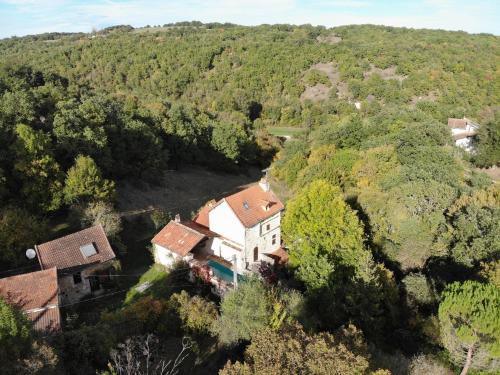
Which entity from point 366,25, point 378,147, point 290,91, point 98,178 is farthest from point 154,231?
point 366,25

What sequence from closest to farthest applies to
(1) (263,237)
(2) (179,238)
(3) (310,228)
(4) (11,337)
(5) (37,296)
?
(4) (11,337), (5) (37,296), (3) (310,228), (2) (179,238), (1) (263,237)

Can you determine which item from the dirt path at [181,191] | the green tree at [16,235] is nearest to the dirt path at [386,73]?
the dirt path at [181,191]

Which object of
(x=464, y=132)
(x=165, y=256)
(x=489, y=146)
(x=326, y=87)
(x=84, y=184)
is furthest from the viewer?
(x=326, y=87)

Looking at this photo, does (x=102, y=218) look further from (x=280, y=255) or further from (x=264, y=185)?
(x=280, y=255)

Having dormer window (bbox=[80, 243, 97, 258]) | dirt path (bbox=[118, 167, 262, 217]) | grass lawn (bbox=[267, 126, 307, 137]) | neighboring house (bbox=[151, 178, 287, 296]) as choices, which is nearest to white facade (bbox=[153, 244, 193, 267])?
neighboring house (bbox=[151, 178, 287, 296])

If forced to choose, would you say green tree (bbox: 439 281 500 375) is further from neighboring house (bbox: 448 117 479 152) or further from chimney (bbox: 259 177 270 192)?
neighboring house (bbox: 448 117 479 152)

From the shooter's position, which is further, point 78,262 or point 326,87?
point 326,87

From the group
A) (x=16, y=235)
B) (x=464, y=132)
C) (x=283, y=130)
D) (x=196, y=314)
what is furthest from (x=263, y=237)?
(x=283, y=130)
